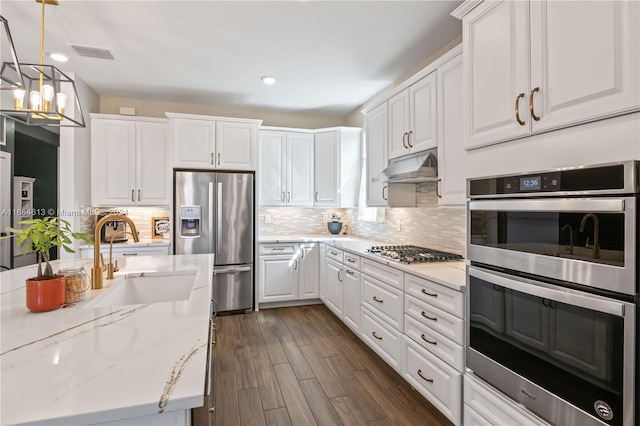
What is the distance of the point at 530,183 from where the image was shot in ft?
4.33

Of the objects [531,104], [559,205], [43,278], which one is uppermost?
[531,104]

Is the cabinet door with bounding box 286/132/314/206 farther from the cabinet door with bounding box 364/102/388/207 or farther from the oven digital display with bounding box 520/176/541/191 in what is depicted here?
the oven digital display with bounding box 520/176/541/191

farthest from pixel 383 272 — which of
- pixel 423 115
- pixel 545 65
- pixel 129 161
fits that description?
pixel 129 161

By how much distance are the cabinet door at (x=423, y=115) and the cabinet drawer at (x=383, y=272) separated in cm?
102

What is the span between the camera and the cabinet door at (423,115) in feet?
8.14

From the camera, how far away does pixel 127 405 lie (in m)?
0.65

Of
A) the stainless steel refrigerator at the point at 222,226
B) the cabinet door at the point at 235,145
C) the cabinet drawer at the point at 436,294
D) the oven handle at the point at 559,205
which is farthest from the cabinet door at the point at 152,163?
the oven handle at the point at 559,205

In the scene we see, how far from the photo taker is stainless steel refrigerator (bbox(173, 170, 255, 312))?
3.77m

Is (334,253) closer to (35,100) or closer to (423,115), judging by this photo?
(423,115)

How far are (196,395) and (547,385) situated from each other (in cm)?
134

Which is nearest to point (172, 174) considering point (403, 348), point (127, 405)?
point (403, 348)

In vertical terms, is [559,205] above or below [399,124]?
below

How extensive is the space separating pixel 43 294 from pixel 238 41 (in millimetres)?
2358

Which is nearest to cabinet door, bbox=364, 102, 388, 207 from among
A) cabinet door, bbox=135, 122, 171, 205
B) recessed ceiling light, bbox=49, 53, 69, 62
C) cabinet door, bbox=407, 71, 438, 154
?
cabinet door, bbox=407, 71, 438, 154
